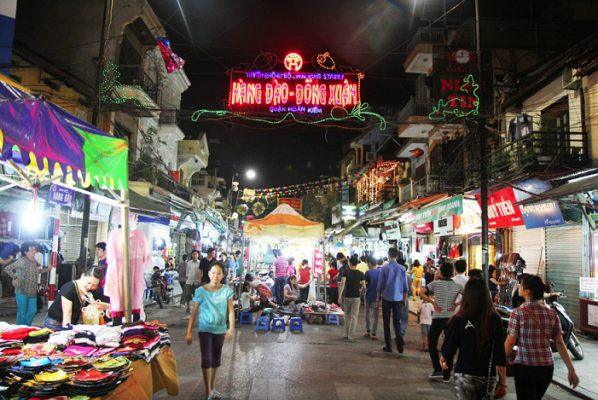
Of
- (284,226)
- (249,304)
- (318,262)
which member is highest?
(284,226)

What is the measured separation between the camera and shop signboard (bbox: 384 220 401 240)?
23.9 meters

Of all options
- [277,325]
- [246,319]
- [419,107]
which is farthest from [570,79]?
[246,319]

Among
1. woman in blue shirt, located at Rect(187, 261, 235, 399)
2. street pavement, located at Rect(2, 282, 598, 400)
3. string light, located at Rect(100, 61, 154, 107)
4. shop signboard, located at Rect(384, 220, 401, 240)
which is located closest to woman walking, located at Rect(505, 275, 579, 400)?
street pavement, located at Rect(2, 282, 598, 400)

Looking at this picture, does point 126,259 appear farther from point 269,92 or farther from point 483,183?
point 269,92

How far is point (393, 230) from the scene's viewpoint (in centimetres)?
2442

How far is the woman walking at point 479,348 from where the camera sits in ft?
12.2

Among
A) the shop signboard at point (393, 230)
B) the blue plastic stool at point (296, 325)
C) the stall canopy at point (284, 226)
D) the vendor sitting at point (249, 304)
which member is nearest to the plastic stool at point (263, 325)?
the blue plastic stool at point (296, 325)

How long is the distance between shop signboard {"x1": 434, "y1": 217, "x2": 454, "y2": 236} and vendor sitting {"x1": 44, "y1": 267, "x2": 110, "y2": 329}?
14134mm

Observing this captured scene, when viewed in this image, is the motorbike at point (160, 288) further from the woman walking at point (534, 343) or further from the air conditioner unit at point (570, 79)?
the air conditioner unit at point (570, 79)

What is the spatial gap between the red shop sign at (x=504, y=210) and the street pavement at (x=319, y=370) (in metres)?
3.84

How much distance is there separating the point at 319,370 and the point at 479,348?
3.82m

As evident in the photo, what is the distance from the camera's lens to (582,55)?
10281 millimetres

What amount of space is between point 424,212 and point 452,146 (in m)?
5.29

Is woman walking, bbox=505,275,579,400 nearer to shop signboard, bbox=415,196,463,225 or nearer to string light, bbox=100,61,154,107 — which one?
shop signboard, bbox=415,196,463,225
